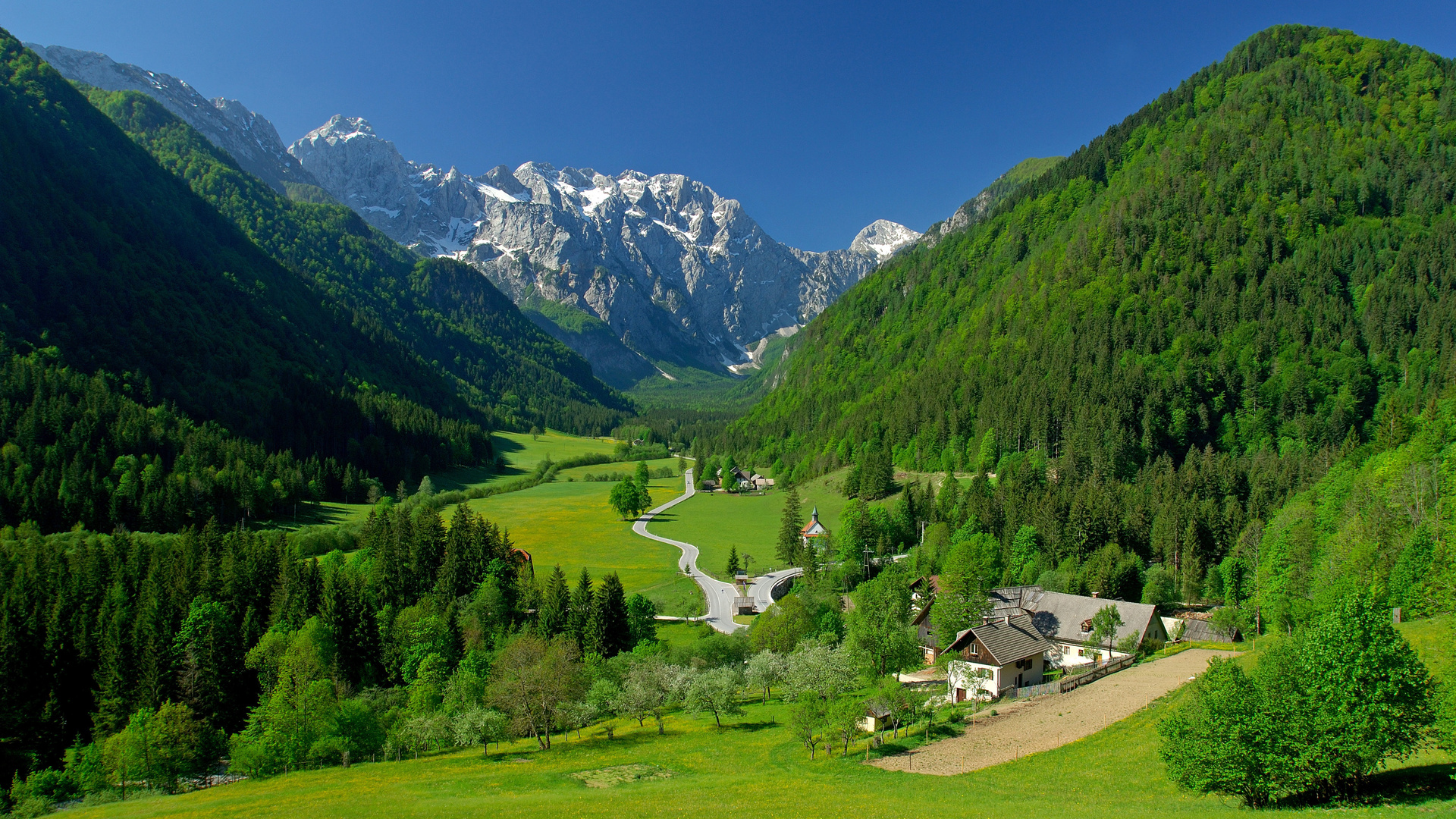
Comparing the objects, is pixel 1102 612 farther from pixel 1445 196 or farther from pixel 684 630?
pixel 1445 196

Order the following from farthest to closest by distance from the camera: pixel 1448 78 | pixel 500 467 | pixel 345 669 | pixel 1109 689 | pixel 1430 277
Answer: pixel 500 467, pixel 1448 78, pixel 1430 277, pixel 345 669, pixel 1109 689

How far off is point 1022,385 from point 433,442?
13648 centimetres

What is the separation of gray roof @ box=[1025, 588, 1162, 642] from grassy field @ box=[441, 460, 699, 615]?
35.9 m

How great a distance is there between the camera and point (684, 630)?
240 feet

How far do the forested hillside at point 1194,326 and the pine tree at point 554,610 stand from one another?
2105 inches

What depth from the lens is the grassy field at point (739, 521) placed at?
10519 centimetres

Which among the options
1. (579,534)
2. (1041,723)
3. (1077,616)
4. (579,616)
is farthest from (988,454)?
(1041,723)

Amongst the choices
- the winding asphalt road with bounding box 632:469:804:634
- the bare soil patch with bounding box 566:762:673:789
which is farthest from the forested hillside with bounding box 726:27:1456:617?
the bare soil patch with bounding box 566:762:673:789

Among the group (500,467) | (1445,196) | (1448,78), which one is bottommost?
(500,467)

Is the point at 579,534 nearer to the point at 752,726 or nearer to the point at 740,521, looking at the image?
the point at 740,521

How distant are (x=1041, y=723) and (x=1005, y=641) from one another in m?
13.9

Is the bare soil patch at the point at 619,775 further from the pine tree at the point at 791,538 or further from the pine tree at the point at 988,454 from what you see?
the pine tree at the point at 988,454

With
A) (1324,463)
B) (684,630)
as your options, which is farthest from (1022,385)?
(684,630)

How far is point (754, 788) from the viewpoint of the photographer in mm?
31109
